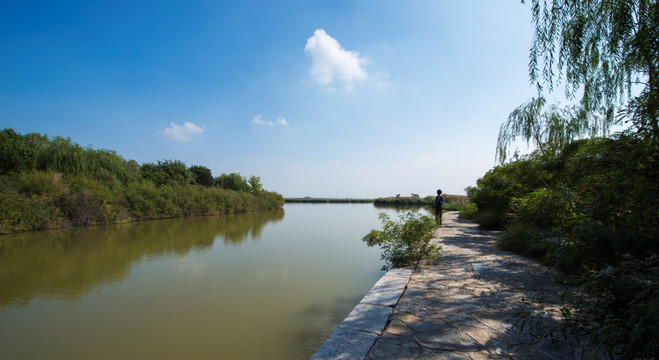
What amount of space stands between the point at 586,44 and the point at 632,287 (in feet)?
12.6

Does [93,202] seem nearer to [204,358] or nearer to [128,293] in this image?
[128,293]

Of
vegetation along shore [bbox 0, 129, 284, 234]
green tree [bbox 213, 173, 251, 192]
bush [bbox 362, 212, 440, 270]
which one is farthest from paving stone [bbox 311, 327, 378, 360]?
green tree [bbox 213, 173, 251, 192]

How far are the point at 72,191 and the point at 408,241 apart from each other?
622 inches

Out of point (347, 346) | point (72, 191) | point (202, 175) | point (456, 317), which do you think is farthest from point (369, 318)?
point (202, 175)

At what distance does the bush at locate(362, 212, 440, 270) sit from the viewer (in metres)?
5.03

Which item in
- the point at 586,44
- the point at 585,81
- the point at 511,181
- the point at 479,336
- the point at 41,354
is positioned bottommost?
the point at 41,354

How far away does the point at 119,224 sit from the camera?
15039 millimetres

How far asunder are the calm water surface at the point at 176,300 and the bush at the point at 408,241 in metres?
0.67

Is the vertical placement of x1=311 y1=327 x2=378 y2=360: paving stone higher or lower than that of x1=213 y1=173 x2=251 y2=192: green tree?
Result: lower

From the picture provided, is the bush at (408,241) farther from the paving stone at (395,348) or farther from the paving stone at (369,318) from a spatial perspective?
the paving stone at (395,348)

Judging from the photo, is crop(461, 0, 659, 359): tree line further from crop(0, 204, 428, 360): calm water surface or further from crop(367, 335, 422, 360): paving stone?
crop(0, 204, 428, 360): calm water surface

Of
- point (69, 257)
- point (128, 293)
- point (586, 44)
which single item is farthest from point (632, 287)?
point (69, 257)

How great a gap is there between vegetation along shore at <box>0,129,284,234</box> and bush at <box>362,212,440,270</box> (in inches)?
548

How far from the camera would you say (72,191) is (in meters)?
13.7
